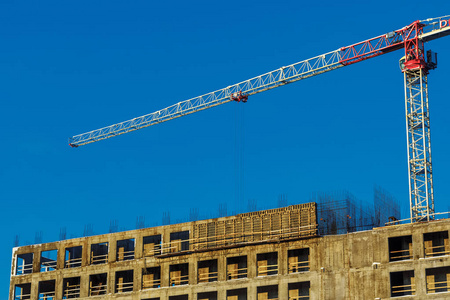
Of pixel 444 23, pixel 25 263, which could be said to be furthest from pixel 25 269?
pixel 444 23

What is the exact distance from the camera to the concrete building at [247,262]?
89438 mm

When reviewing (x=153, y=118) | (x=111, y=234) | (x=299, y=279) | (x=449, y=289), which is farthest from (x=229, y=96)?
(x=449, y=289)

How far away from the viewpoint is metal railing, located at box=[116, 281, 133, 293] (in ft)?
349

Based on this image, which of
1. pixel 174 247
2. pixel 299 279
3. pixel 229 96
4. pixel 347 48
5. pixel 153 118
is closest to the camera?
pixel 299 279

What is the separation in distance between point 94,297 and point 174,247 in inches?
467

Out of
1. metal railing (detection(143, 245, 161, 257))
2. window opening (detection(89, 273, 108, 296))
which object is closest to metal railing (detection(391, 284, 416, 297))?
metal railing (detection(143, 245, 161, 257))

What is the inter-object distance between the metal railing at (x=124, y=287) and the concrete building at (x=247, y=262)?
120mm

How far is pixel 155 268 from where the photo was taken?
105125mm

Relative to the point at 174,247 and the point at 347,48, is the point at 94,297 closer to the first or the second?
the point at 174,247

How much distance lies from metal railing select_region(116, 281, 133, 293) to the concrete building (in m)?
0.12

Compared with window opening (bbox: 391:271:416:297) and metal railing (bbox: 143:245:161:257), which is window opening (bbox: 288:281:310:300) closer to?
window opening (bbox: 391:271:416:297)

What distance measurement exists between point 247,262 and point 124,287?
57.4 feet

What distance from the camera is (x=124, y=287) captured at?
350 feet

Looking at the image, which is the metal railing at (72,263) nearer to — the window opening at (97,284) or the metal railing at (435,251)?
the window opening at (97,284)
